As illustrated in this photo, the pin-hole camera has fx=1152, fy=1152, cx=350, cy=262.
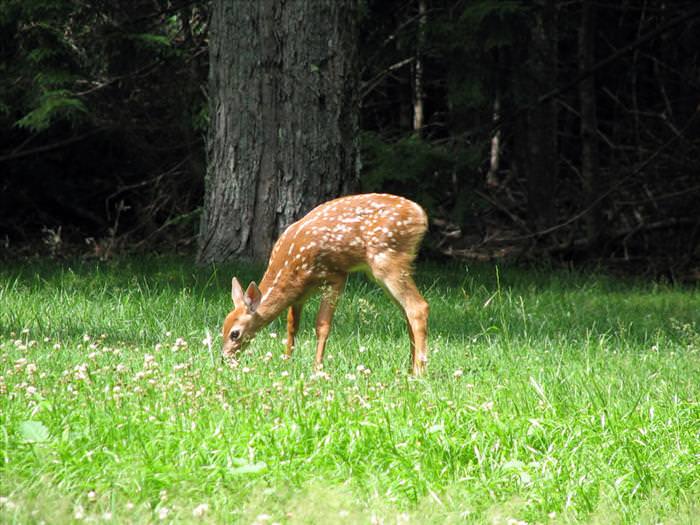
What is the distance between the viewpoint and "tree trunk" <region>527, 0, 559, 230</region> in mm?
12691

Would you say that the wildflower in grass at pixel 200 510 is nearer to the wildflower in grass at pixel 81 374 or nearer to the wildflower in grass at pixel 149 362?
the wildflower in grass at pixel 81 374

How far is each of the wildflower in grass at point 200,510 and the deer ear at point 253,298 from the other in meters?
2.89

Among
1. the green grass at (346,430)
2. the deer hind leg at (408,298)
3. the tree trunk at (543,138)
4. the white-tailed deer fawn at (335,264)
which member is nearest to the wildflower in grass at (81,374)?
the green grass at (346,430)

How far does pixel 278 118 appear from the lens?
10.6 meters

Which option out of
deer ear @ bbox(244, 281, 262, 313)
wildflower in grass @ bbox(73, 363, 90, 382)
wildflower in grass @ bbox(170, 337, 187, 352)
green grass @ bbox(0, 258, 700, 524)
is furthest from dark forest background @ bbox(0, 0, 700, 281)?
wildflower in grass @ bbox(73, 363, 90, 382)

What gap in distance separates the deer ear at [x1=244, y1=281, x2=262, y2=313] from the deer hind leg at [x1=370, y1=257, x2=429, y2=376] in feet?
2.26

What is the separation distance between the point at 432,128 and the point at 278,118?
23.8 feet

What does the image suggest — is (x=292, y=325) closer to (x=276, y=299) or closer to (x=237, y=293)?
(x=276, y=299)

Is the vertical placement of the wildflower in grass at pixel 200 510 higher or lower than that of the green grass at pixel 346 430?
higher

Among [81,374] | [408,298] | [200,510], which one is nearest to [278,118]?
[408,298]

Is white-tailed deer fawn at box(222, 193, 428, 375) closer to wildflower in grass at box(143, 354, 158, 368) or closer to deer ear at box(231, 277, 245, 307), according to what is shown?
deer ear at box(231, 277, 245, 307)

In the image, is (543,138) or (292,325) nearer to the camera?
(292,325)

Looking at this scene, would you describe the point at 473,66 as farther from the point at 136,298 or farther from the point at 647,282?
the point at 136,298

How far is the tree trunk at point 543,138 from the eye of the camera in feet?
41.6
